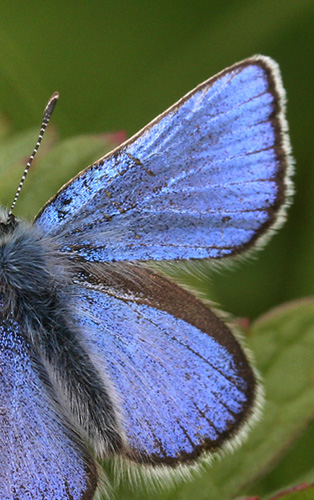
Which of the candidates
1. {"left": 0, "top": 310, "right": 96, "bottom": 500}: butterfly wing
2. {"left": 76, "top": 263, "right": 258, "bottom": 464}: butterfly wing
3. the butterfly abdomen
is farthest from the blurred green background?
{"left": 0, "top": 310, "right": 96, "bottom": 500}: butterfly wing

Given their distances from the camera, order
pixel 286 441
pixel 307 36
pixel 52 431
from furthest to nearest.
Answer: pixel 307 36 < pixel 286 441 < pixel 52 431

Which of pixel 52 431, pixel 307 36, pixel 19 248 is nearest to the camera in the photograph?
pixel 52 431

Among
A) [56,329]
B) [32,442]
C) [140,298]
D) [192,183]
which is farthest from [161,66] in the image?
[32,442]

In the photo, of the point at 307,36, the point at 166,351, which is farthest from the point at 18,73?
the point at 166,351

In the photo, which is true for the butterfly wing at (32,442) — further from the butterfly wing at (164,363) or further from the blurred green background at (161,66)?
the blurred green background at (161,66)

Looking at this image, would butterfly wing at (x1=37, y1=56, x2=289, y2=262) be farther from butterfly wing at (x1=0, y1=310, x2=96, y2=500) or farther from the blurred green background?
the blurred green background

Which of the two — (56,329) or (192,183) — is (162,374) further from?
(192,183)

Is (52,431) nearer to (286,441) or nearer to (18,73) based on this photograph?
(286,441)
